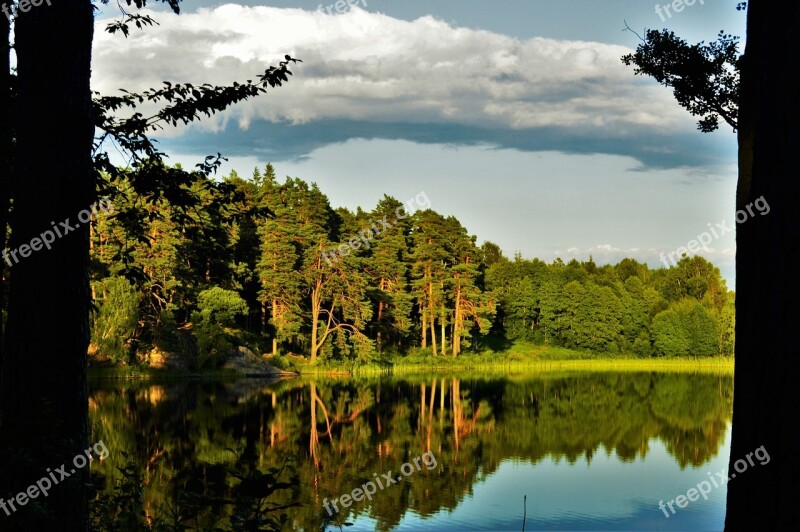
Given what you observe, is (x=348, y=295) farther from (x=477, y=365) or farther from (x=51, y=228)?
(x=51, y=228)

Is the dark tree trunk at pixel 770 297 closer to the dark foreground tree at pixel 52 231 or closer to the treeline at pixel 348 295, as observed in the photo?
the dark foreground tree at pixel 52 231

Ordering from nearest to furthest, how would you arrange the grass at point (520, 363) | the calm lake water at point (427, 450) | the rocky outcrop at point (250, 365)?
1. the calm lake water at point (427, 450)
2. the rocky outcrop at point (250, 365)
3. the grass at point (520, 363)

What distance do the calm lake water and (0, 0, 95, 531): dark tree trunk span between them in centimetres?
94

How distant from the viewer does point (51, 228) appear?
482 cm

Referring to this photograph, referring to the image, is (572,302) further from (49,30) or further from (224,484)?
(49,30)

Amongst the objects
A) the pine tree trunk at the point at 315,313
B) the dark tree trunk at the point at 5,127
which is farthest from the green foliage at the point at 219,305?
the dark tree trunk at the point at 5,127

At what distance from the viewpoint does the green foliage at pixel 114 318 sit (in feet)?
122

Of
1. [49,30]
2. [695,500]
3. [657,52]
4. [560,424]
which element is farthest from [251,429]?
[49,30]

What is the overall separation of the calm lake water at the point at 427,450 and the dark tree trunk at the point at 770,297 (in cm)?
211

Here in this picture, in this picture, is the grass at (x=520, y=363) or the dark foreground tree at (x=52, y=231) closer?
the dark foreground tree at (x=52, y=231)

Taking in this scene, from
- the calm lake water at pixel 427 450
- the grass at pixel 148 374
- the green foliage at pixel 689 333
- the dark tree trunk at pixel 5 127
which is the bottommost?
the calm lake water at pixel 427 450

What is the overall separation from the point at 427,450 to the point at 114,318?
20.5 metres

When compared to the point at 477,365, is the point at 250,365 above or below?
above

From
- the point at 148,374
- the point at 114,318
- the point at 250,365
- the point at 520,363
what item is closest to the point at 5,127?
the point at 114,318
